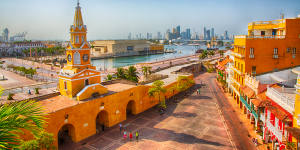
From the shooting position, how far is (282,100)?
18.3m

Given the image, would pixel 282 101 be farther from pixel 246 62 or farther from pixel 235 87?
pixel 235 87

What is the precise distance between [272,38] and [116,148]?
25.0 m

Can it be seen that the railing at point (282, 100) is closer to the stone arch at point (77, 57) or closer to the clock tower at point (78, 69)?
the clock tower at point (78, 69)

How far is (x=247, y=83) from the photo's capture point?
95.3 feet

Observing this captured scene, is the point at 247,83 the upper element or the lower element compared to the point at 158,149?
upper

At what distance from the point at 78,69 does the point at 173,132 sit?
13.4 meters

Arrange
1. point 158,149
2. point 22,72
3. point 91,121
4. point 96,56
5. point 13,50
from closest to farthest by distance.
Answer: point 158,149 < point 91,121 < point 22,72 < point 96,56 < point 13,50

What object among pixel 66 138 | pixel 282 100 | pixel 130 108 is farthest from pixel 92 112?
pixel 282 100

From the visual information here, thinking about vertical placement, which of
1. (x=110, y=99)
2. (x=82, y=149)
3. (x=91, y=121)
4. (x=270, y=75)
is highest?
(x=270, y=75)

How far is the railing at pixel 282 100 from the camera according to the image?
54.9 ft

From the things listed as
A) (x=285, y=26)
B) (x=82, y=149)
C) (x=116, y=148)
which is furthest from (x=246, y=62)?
(x=82, y=149)

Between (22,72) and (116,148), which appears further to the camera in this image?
(22,72)

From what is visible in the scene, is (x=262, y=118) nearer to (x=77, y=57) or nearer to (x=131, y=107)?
(x=131, y=107)

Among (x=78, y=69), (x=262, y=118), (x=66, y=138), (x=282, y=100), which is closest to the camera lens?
(x=282, y=100)
